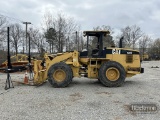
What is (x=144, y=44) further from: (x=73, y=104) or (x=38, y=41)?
(x=73, y=104)

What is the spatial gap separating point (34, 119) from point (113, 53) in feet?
21.9

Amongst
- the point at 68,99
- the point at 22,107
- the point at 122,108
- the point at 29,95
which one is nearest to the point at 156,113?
the point at 122,108

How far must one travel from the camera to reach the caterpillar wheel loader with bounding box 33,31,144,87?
38.3 ft

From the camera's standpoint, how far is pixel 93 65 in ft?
39.7

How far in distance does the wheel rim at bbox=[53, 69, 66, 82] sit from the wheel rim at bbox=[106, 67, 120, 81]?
2.14 metres

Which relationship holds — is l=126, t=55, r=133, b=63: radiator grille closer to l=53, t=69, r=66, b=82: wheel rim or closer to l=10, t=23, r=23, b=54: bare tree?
l=53, t=69, r=66, b=82: wheel rim

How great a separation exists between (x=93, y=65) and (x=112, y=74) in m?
1.05

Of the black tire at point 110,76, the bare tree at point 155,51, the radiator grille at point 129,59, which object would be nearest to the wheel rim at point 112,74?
the black tire at point 110,76

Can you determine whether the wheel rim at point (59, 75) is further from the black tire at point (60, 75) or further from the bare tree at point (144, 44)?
the bare tree at point (144, 44)

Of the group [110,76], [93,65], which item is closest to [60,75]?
[93,65]

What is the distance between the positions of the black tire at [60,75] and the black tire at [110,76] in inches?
59.2

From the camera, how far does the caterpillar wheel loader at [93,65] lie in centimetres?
1168

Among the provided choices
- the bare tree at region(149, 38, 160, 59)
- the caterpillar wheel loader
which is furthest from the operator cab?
the bare tree at region(149, 38, 160, 59)

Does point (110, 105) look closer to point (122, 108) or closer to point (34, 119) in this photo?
point (122, 108)
